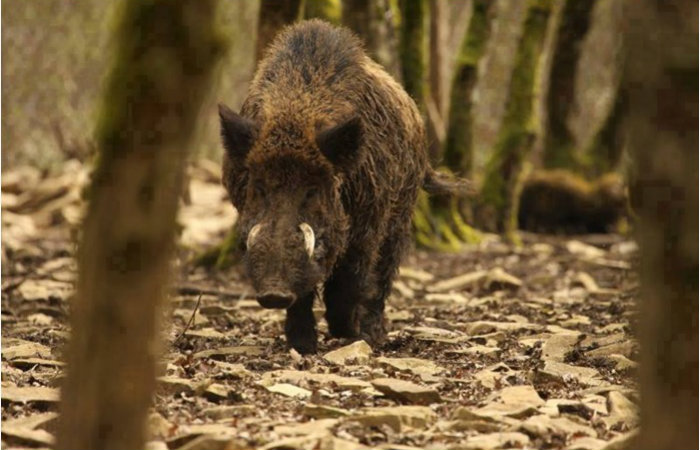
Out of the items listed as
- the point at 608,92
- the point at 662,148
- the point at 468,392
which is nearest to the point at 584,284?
the point at 468,392

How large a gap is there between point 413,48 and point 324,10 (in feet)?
10.3

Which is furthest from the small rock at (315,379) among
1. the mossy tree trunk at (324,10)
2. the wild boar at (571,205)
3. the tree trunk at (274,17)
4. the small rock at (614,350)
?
the wild boar at (571,205)

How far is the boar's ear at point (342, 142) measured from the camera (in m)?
8.60

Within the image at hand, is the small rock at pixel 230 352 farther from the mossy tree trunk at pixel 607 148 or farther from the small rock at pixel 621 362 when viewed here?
the mossy tree trunk at pixel 607 148

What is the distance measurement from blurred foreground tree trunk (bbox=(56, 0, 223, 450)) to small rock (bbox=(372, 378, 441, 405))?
2675 mm

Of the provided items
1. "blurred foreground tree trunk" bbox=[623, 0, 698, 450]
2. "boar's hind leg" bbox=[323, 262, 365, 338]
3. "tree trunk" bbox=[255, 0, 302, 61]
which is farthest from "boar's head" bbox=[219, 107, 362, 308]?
"tree trunk" bbox=[255, 0, 302, 61]

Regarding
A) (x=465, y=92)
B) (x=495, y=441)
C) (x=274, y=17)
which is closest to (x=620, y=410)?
(x=495, y=441)

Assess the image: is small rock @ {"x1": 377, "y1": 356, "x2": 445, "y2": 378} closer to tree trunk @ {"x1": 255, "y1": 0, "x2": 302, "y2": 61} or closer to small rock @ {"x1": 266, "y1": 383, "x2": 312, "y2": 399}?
small rock @ {"x1": 266, "y1": 383, "x2": 312, "y2": 399}

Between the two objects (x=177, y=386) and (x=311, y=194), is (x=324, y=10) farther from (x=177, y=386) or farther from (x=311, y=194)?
(x=177, y=386)

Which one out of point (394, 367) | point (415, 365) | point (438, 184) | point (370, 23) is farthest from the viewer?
point (370, 23)

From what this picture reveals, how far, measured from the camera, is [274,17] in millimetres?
12781

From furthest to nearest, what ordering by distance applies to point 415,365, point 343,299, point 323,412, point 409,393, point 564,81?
1. point 564,81
2. point 343,299
3. point 415,365
4. point 409,393
5. point 323,412

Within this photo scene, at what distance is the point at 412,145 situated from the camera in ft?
33.2

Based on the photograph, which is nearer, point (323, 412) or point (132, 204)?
point (132, 204)
